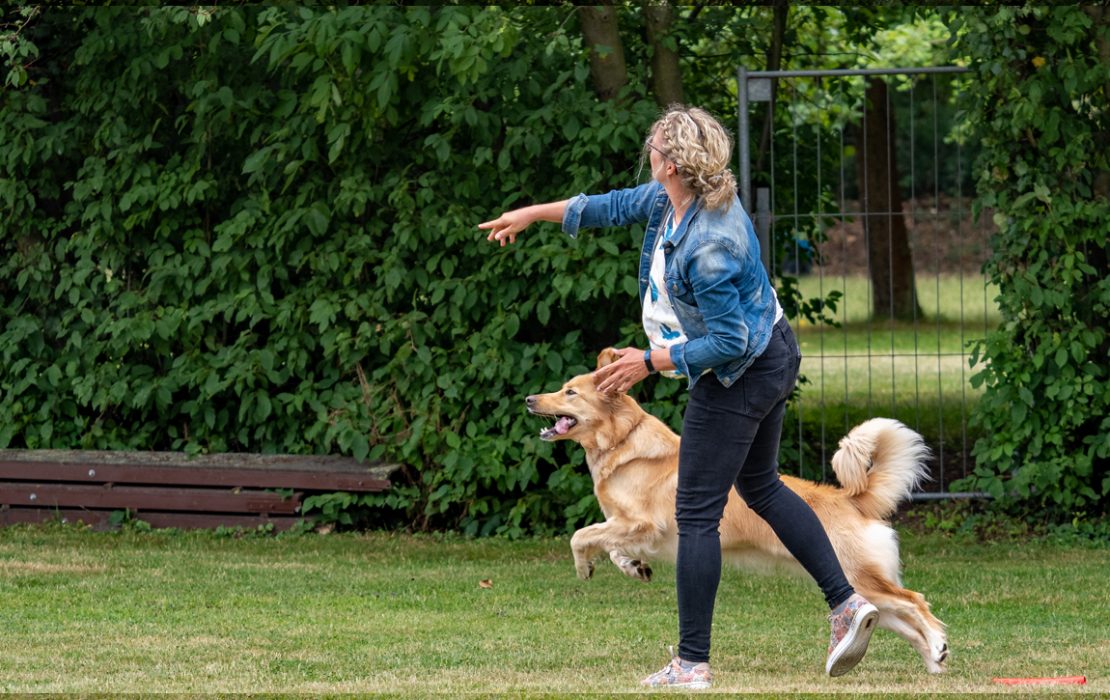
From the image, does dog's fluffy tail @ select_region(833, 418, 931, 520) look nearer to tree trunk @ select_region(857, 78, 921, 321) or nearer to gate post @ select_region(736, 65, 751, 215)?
gate post @ select_region(736, 65, 751, 215)

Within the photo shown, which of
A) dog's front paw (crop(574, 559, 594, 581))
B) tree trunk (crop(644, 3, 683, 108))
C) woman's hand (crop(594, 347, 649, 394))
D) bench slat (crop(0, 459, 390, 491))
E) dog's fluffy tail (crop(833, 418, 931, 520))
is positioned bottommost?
bench slat (crop(0, 459, 390, 491))

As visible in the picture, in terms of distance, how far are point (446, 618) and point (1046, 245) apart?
400cm

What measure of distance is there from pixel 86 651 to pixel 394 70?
11.8ft

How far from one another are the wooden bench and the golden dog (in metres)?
2.53

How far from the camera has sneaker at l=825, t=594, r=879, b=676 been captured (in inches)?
181

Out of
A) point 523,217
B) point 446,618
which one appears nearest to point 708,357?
point 523,217

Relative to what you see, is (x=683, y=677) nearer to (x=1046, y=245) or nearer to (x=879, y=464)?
(x=879, y=464)

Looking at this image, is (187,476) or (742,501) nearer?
(742,501)

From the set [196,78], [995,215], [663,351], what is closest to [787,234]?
[995,215]

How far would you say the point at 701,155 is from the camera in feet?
14.0

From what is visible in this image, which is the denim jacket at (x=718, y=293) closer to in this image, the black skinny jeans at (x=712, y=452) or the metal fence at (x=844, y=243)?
the black skinny jeans at (x=712, y=452)

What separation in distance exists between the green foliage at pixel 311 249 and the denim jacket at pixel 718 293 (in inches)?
136

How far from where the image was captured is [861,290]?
→ 78.1ft

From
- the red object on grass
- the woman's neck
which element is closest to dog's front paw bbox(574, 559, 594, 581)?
the red object on grass
